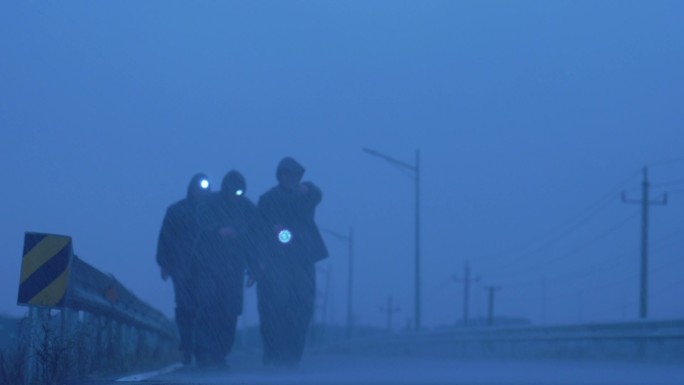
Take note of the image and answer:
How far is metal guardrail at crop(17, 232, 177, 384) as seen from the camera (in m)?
7.30

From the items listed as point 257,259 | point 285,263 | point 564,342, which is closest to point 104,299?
point 257,259

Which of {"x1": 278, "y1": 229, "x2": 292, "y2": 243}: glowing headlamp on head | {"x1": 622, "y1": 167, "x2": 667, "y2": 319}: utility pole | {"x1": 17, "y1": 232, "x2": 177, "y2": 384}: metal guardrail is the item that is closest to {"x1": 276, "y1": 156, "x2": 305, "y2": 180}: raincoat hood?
{"x1": 278, "y1": 229, "x2": 292, "y2": 243}: glowing headlamp on head

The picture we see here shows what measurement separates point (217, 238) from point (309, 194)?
37.2 inches

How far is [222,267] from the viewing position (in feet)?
37.6

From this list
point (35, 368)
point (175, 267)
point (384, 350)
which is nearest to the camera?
point (35, 368)

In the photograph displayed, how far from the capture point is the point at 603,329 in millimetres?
14711

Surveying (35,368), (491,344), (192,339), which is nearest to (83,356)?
(35,368)

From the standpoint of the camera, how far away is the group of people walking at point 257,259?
37.3ft

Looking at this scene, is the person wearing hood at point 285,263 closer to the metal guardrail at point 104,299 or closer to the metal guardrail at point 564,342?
the metal guardrail at point 104,299

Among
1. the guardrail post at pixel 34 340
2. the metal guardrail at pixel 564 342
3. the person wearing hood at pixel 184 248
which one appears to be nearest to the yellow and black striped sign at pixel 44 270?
the guardrail post at pixel 34 340

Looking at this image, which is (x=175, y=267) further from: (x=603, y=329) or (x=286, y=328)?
(x=603, y=329)

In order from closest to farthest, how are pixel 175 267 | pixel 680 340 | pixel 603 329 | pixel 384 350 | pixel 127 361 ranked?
pixel 127 361, pixel 175 267, pixel 680 340, pixel 603 329, pixel 384 350

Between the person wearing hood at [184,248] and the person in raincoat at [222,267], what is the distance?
0.52 feet

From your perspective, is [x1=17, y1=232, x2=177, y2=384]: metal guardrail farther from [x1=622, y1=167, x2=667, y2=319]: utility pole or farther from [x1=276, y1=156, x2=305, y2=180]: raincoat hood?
[x1=622, y1=167, x2=667, y2=319]: utility pole
